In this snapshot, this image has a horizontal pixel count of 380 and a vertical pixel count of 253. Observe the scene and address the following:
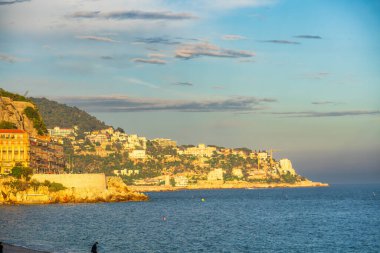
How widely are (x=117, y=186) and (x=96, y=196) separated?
1917cm

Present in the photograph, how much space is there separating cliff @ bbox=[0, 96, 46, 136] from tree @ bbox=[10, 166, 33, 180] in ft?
117

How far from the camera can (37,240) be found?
74.9 meters

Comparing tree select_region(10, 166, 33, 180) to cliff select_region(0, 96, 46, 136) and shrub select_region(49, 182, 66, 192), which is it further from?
cliff select_region(0, 96, 46, 136)

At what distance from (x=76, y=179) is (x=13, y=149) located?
2104 cm

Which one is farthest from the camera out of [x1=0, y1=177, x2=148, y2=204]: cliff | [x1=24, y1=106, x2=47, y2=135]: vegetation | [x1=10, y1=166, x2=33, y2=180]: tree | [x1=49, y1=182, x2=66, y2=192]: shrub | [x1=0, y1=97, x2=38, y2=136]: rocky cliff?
[x1=24, y1=106, x2=47, y2=135]: vegetation

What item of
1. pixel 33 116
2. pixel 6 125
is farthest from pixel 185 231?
pixel 33 116

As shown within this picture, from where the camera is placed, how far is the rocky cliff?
7355 inches

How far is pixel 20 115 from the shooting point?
633ft

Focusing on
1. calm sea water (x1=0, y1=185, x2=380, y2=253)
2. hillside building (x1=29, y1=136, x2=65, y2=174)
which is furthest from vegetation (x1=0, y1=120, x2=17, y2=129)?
calm sea water (x1=0, y1=185, x2=380, y2=253)

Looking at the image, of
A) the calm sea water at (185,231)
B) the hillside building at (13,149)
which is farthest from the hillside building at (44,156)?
the calm sea water at (185,231)

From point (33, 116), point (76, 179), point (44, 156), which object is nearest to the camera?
point (76, 179)

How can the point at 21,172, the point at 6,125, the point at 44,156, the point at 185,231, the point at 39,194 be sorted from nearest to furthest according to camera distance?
the point at 185,231
the point at 39,194
the point at 21,172
the point at 6,125
the point at 44,156

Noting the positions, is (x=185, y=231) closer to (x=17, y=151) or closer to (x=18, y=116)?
(x=17, y=151)

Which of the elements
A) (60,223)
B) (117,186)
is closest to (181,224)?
(60,223)
